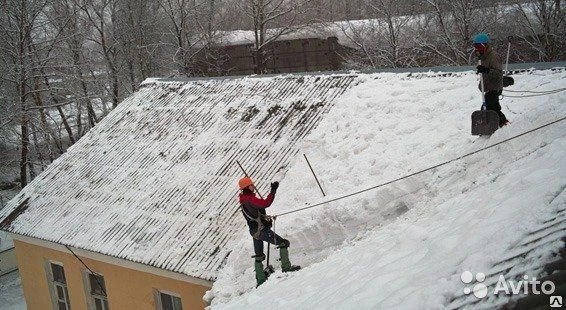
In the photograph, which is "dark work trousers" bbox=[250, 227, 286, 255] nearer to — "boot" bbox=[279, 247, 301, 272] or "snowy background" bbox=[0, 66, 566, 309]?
"boot" bbox=[279, 247, 301, 272]

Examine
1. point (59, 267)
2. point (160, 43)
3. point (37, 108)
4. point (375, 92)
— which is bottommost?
point (59, 267)

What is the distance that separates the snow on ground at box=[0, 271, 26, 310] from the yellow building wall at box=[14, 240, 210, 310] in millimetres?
5716

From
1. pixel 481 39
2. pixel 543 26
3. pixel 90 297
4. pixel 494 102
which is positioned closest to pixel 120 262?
pixel 90 297

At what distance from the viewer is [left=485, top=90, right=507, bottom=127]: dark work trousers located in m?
7.89

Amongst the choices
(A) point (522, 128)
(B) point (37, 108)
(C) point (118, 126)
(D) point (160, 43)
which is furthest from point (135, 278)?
(D) point (160, 43)

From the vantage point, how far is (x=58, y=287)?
13.4 m

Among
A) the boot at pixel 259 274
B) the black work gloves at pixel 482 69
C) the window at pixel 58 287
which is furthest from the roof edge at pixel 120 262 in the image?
the black work gloves at pixel 482 69

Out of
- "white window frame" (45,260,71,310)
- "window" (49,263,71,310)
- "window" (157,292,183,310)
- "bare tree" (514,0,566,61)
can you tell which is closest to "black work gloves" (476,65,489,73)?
"window" (157,292,183,310)

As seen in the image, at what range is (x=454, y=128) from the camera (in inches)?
346

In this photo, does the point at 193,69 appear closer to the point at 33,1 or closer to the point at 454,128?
the point at 33,1

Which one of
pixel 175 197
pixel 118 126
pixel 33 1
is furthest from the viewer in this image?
pixel 33 1

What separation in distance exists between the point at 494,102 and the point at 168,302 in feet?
26.8

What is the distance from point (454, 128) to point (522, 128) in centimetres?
176

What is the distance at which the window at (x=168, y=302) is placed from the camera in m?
10.4
